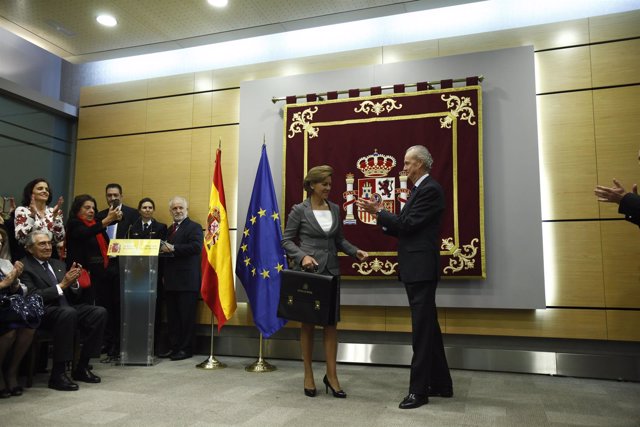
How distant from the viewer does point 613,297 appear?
4.28 m

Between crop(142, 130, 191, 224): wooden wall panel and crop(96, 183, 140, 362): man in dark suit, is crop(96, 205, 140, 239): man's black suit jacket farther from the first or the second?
crop(142, 130, 191, 224): wooden wall panel

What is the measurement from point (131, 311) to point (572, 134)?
420 cm

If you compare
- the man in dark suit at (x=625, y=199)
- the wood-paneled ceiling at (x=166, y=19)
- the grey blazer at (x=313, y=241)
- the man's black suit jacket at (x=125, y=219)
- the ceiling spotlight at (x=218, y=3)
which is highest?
the wood-paneled ceiling at (x=166, y=19)

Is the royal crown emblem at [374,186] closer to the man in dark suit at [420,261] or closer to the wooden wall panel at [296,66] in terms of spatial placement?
the wooden wall panel at [296,66]

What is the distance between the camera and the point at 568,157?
4.51 m

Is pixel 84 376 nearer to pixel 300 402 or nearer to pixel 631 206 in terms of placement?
pixel 300 402

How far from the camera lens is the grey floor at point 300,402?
2828mm

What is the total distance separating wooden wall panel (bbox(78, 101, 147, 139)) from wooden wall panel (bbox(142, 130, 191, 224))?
0.31 m

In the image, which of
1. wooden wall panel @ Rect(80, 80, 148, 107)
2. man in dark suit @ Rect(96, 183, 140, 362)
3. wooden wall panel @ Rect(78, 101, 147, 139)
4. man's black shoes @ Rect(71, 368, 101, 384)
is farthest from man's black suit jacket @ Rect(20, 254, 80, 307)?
wooden wall panel @ Rect(80, 80, 148, 107)

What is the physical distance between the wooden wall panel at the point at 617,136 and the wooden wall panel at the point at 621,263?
0.14 metres

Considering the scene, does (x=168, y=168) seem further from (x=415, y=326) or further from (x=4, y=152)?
(x=415, y=326)

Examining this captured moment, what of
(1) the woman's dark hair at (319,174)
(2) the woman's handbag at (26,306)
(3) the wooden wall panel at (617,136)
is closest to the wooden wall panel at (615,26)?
(3) the wooden wall panel at (617,136)

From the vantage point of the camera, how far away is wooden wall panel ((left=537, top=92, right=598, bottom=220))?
4449 mm

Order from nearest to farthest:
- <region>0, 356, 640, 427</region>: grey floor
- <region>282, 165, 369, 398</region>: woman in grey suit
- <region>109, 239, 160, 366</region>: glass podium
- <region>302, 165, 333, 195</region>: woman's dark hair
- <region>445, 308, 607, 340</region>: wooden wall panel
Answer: <region>0, 356, 640, 427</region>: grey floor, <region>282, 165, 369, 398</region>: woman in grey suit, <region>302, 165, 333, 195</region>: woman's dark hair, <region>445, 308, 607, 340</region>: wooden wall panel, <region>109, 239, 160, 366</region>: glass podium
